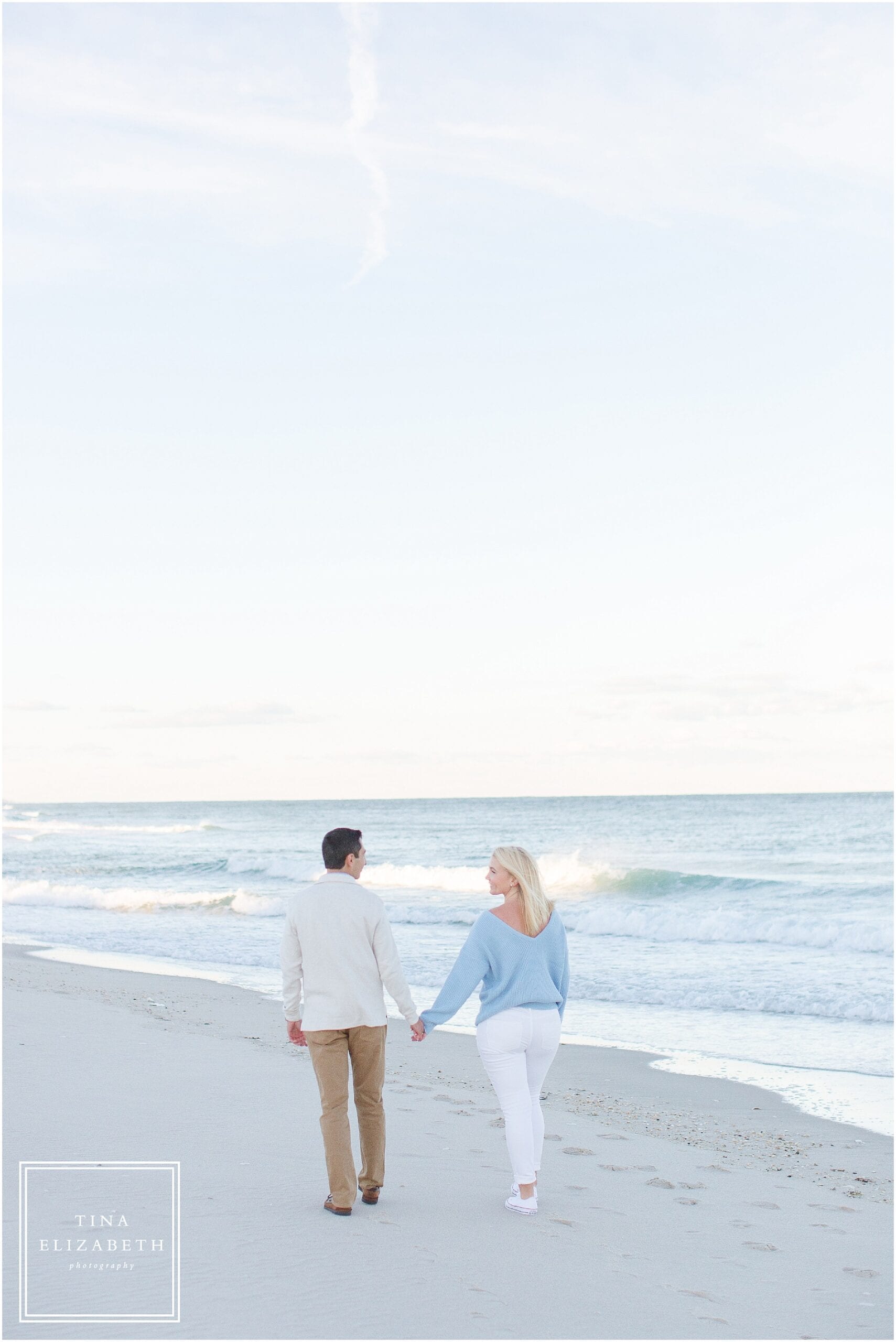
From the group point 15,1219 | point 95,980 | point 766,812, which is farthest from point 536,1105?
point 766,812

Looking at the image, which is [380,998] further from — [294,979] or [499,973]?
[499,973]

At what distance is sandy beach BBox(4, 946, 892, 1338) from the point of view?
3.85 m

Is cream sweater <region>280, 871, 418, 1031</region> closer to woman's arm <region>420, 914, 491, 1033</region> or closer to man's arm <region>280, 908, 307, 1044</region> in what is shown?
man's arm <region>280, 908, 307, 1044</region>

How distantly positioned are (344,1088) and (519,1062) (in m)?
0.79

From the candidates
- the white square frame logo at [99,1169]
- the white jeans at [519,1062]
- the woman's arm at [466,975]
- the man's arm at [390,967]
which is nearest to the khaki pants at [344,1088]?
the man's arm at [390,967]

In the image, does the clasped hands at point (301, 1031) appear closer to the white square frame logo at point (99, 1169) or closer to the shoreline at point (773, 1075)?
the white square frame logo at point (99, 1169)

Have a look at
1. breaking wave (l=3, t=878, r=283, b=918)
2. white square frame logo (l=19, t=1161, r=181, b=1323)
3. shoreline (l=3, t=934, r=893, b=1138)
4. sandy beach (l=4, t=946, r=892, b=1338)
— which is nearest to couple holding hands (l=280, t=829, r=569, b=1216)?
sandy beach (l=4, t=946, r=892, b=1338)

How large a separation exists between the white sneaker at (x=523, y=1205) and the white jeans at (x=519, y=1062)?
0.08m

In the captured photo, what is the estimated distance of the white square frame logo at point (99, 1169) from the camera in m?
3.59

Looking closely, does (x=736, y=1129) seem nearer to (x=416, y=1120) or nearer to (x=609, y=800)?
(x=416, y=1120)

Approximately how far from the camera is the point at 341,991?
15.3 feet

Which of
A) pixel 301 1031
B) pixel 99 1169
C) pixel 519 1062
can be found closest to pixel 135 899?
pixel 99 1169

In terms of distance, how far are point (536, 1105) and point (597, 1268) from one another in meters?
0.77

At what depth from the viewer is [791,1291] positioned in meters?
4.32
